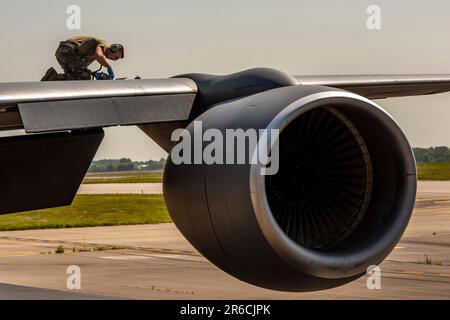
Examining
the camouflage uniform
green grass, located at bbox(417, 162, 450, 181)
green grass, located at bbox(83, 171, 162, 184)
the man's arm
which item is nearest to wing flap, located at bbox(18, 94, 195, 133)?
the man's arm

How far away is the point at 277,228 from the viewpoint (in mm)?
7473

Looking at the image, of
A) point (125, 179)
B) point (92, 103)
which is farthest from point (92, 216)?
point (125, 179)

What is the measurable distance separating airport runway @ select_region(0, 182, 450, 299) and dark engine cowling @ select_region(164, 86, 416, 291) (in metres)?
3.84

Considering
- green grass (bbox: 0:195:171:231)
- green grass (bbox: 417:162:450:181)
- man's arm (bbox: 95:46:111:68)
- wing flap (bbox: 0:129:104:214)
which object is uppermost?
man's arm (bbox: 95:46:111:68)

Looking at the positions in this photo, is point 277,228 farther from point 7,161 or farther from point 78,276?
point 78,276

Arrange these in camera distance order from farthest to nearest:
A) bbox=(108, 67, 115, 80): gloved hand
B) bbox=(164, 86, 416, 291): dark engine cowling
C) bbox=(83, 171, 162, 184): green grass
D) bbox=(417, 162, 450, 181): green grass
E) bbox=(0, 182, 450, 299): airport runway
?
bbox=(83, 171, 162, 184): green grass, bbox=(417, 162, 450, 181): green grass, bbox=(0, 182, 450, 299): airport runway, bbox=(108, 67, 115, 80): gloved hand, bbox=(164, 86, 416, 291): dark engine cowling

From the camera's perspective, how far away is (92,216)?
34.8m

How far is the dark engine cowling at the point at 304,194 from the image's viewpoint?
7.55 meters

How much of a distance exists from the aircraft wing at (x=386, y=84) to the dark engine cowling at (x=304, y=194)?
5.18ft

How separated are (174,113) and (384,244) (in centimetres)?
210

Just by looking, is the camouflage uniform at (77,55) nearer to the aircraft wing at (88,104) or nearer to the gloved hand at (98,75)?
the gloved hand at (98,75)

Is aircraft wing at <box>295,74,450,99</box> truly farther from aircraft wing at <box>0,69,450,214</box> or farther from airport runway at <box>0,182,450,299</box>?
airport runway at <box>0,182,450,299</box>

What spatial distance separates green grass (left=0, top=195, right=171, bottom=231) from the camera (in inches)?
1232
